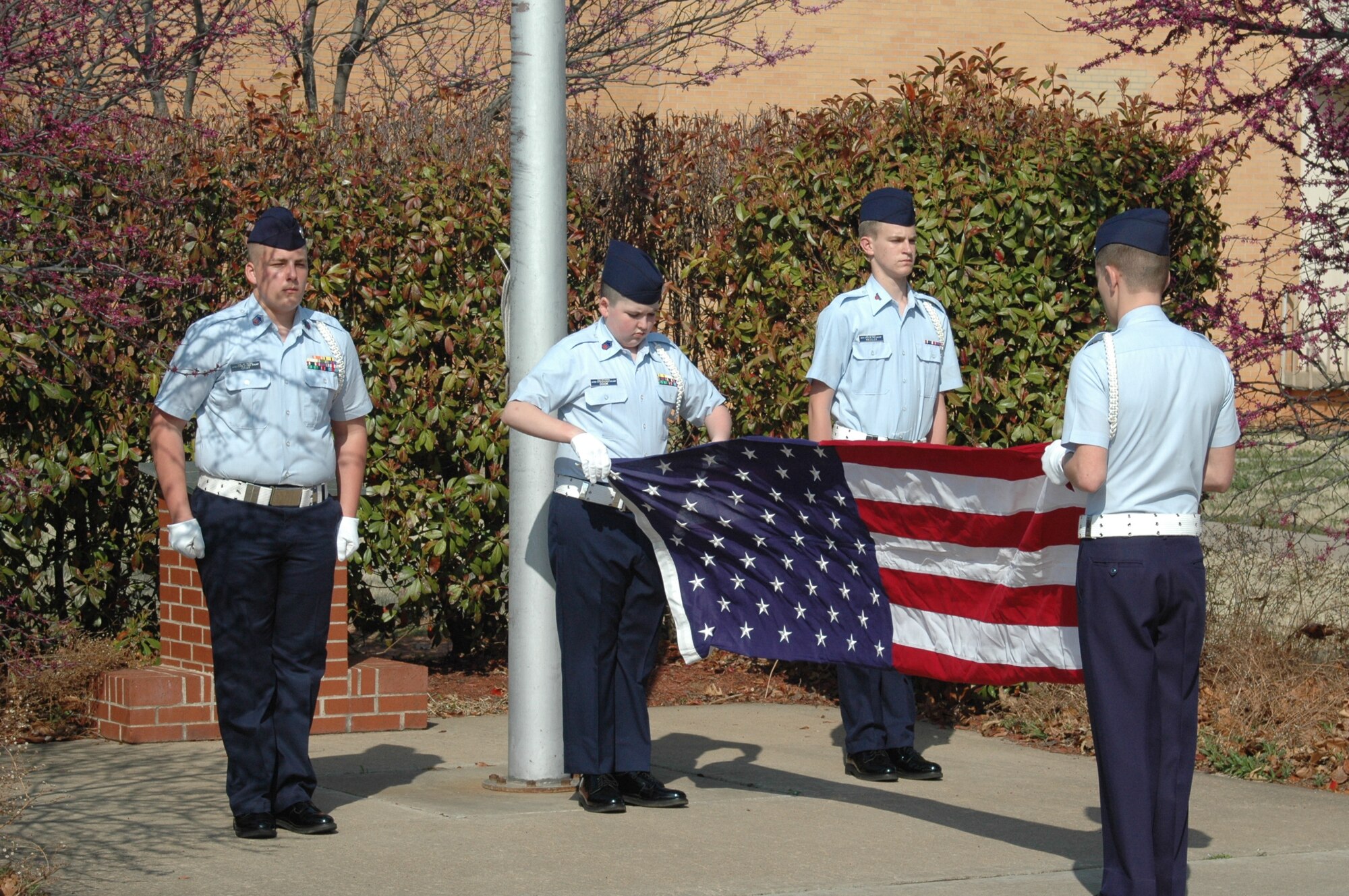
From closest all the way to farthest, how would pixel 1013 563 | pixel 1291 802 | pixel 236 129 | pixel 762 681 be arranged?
pixel 1013 563 < pixel 1291 802 < pixel 236 129 < pixel 762 681

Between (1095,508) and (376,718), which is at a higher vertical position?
(1095,508)

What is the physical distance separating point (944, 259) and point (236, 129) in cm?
351

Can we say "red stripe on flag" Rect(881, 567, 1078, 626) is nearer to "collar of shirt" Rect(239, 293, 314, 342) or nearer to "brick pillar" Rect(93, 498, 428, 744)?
"collar of shirt" Rect(239, 293, 314, 342)

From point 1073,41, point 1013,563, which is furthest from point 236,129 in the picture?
point 1073,41

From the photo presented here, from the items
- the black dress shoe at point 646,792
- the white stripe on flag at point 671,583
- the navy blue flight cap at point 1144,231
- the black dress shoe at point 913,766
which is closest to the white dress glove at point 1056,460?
the navy blue flight cap at point 1144,231

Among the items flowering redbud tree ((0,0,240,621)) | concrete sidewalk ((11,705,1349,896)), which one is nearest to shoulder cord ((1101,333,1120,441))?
concrete sidewalk ((11,705,1349,896))

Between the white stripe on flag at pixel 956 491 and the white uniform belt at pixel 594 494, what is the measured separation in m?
0.83

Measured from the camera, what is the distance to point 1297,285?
7.79 metres

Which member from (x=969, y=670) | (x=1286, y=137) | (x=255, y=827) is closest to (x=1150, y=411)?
(x=969, y=670)

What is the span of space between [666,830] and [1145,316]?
8.08ft

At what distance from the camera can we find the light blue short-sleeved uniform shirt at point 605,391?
20.4 ft

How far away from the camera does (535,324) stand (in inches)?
261

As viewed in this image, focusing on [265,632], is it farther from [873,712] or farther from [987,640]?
[873,712]

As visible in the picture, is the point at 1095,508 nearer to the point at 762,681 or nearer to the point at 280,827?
the point at 280,827
